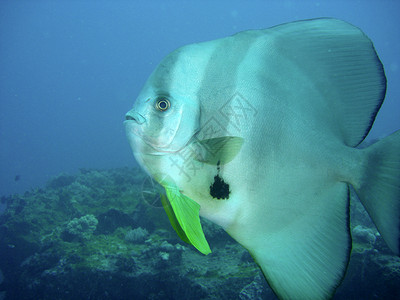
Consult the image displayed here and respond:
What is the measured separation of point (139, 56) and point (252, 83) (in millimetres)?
157603

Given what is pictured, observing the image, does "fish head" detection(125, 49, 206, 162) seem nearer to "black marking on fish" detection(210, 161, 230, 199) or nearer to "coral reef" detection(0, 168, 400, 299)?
"black marking on fish" detection(210, 161, 230, 199)

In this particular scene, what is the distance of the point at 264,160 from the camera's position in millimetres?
804

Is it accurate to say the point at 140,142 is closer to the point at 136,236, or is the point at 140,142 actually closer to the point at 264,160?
the point at 264,160

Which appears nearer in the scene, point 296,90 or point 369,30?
point 296,90

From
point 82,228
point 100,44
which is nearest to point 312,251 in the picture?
point 82,228

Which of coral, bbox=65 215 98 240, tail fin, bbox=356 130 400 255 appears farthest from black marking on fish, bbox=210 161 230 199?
coral, bbox=65 215 98 240

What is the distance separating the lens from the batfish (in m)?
0.79

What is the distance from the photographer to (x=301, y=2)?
111 meters

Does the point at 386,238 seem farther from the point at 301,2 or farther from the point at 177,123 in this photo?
the point at 301,2

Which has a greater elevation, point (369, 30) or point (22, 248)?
point (369, 30)

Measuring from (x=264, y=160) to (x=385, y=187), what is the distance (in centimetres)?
45

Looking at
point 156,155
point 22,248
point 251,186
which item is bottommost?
point 22,248

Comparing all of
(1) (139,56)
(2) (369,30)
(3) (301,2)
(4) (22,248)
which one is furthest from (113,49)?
(4) (22,248)

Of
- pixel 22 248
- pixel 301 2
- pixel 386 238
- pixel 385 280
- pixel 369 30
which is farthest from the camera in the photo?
pixel 301 2
